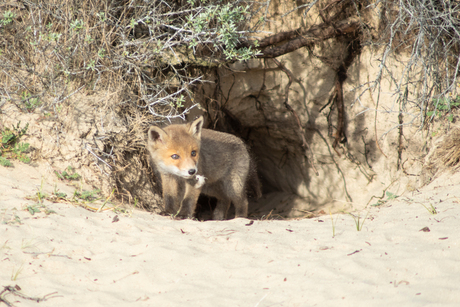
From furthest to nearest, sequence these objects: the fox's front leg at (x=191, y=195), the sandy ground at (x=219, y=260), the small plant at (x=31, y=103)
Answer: the fox's front leg at (x=191, y=195) < the small plant at (x=31, y=103) < the sandy ground at (x=219, y=260)

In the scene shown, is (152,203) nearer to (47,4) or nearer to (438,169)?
(47,4)

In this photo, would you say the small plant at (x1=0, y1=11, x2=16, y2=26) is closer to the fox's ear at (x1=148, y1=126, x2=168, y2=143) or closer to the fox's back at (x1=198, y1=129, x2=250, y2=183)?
the fox's ear at (x1=148, y1=126, x2=168, y2=143)

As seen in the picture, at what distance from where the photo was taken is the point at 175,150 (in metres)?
4.28

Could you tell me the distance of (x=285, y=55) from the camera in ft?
19.6

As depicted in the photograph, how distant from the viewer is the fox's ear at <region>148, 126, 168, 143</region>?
428 centimetres

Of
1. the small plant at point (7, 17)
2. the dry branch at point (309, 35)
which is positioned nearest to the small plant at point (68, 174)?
the small plant at point (7, 17)

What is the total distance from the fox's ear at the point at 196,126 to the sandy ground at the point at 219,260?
1.37 m

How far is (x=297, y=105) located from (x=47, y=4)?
13.6ft

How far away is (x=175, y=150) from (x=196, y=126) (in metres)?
0.50

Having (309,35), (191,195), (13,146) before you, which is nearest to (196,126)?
(191,195)

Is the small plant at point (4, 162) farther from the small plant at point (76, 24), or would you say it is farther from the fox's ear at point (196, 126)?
the fox's ear at point (196, 126)

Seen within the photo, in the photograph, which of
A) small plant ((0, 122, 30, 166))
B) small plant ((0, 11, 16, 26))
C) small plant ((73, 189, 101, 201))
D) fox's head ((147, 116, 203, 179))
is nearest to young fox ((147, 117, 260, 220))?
fox's head ((147, 116, 203, 179))

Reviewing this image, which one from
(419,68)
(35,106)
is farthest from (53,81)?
(419,68)

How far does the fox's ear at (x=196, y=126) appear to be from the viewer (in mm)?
4516
